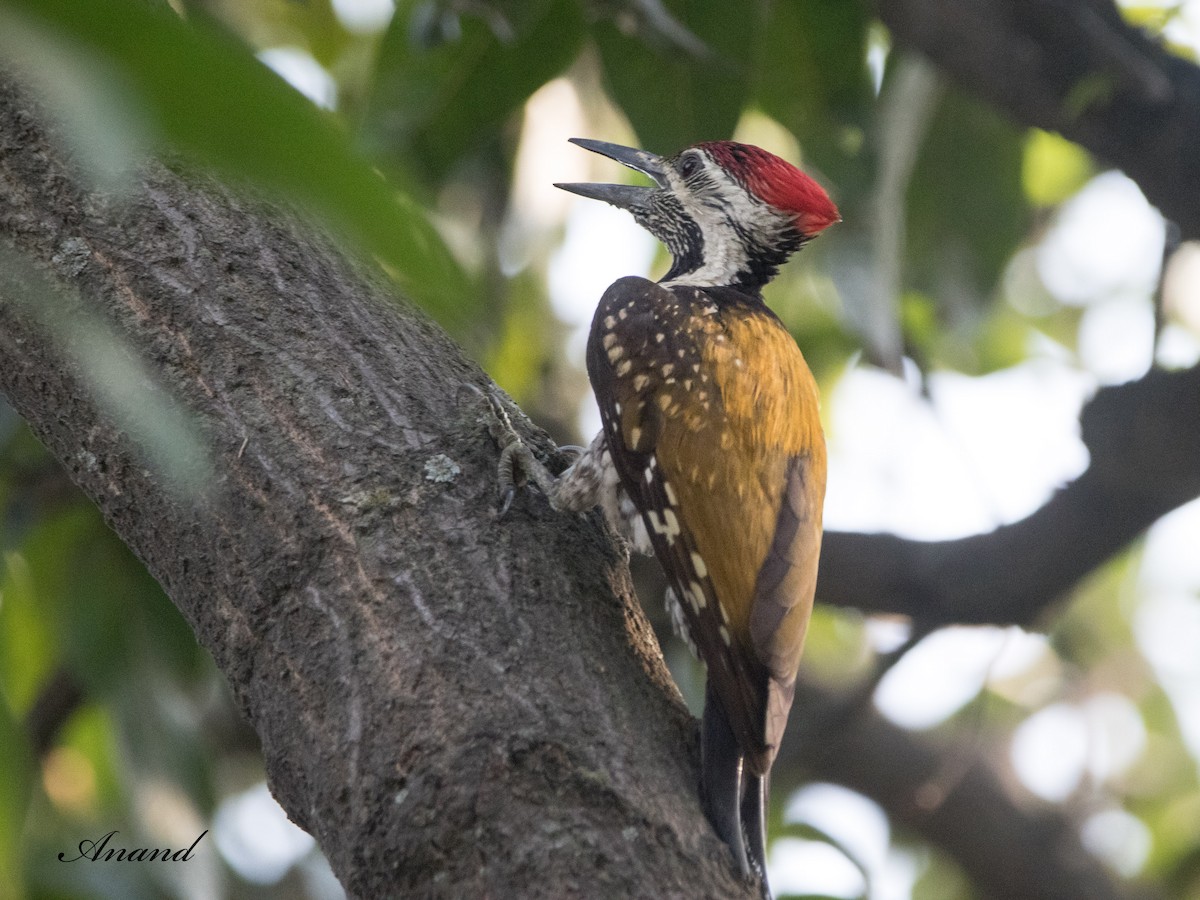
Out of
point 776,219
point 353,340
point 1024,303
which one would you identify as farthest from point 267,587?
point 1024,303

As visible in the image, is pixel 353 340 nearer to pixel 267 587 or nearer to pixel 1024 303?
pixel 267 587

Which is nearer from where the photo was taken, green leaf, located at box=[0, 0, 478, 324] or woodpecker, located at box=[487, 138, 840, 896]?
green leaf, located at box=[0, 0, 478, 324]

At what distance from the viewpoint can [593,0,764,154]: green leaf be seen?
10.9 ft

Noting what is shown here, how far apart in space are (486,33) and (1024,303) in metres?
3.53

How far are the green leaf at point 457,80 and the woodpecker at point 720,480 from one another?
2.74ft

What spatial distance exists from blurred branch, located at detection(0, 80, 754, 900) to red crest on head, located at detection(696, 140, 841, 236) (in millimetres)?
1346

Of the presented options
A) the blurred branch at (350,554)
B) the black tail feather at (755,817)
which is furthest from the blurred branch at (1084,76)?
the black tail feather at (755,817)

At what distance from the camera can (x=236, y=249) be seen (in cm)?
212

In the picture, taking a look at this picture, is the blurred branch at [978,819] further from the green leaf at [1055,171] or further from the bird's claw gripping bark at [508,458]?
the bird's claw gripping bark at [508,458]

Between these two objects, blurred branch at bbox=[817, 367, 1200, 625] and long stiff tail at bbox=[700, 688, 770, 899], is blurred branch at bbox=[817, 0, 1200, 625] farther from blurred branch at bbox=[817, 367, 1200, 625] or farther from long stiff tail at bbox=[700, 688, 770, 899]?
long stiff tail at bbox=[700, 688, 770, 899]

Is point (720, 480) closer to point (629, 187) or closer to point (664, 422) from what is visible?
point (664, 422)

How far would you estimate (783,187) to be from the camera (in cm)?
328

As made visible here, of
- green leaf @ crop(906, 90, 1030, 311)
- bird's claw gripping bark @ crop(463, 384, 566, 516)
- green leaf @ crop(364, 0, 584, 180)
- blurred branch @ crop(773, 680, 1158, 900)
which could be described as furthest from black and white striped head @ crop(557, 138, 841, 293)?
blurred branch @ crop(773, 680, 1158, 900)

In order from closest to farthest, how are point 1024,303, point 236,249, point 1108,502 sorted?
point 236,249
point 1108,502
point 1024,303
